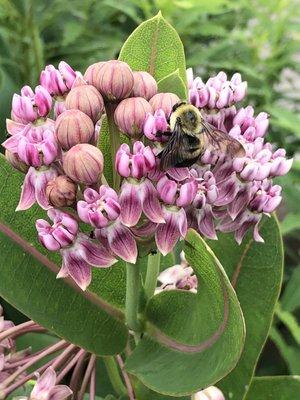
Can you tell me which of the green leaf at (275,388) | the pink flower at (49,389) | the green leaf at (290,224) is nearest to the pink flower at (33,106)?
the pink flower at (49,389)

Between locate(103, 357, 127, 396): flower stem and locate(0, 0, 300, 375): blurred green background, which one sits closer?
locate(103, 357, 127, 396): flower stem

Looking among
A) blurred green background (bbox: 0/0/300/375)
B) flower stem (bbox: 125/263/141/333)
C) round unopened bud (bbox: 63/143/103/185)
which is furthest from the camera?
blurred green background (bbox: 0/0/300/375)

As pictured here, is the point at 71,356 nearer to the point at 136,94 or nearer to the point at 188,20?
the point at 136,94

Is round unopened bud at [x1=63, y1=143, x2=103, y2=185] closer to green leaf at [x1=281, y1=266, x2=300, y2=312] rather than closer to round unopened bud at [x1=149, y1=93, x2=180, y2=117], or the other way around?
round unopened bud at [x1=149, y1=93, x2=180, y2=117]

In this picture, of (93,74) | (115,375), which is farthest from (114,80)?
(115,375)

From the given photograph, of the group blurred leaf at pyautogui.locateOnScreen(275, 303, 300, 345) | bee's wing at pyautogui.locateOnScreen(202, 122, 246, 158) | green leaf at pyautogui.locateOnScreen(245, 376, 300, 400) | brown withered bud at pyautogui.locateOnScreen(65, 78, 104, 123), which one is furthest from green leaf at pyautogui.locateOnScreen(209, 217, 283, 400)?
blurred leaf at pyautogui.locateOnScreen(275, 303, 300, 345)

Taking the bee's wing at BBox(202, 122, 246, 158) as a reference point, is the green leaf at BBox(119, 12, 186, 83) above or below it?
above

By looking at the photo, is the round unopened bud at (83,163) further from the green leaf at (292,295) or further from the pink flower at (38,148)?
the green leaf at (292,295)
